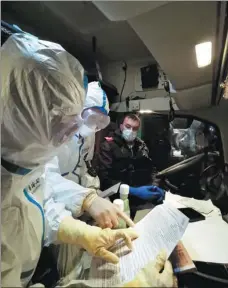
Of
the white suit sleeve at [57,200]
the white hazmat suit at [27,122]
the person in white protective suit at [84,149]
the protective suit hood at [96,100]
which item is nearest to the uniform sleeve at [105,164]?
the person in white protective suit at [84,149]

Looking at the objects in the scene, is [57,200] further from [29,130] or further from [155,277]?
[155,277]

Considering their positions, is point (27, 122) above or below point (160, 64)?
below

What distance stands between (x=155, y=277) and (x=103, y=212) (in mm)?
423

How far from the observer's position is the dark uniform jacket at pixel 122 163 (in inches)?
88.4

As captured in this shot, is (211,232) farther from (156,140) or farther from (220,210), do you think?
(156,140)

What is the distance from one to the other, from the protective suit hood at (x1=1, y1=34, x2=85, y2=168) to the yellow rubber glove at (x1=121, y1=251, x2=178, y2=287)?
42 centimetres

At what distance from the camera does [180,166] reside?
2289 millimetres

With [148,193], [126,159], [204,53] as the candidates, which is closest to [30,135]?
[204,53]

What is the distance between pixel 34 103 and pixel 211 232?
1.15 metres

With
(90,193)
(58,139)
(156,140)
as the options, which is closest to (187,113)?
(156,140)

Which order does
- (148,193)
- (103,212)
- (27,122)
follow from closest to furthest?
(27,122)
(103,212)
(148,193)

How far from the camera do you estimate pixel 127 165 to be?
7.65ft

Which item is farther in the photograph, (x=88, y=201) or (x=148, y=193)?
(x=148, y=193)

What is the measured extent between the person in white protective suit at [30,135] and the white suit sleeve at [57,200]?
0.04 meters
